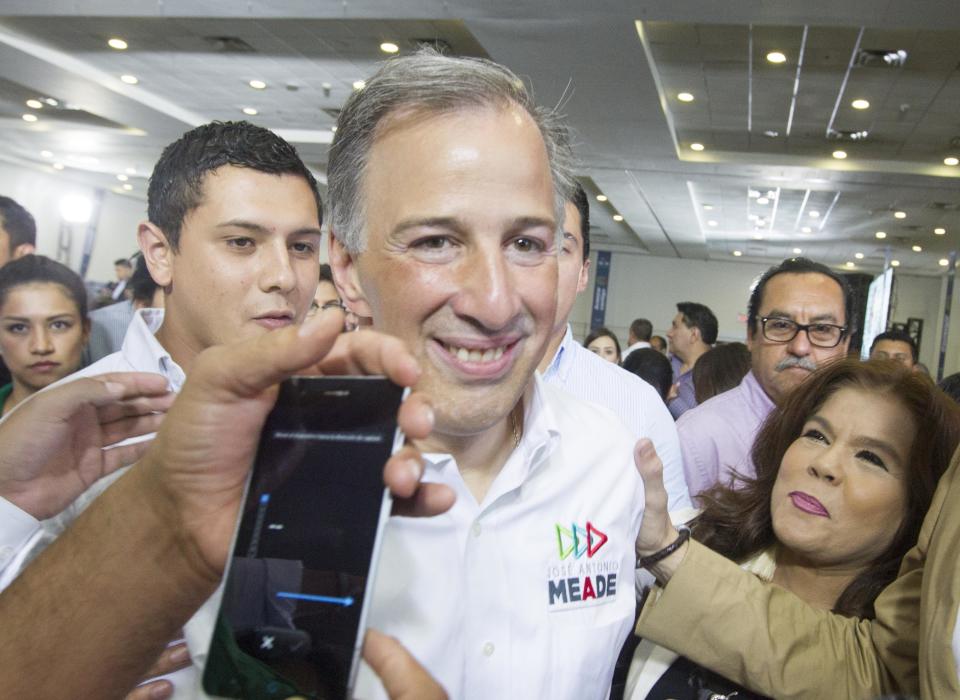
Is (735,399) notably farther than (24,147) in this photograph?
No

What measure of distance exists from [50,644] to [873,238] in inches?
834

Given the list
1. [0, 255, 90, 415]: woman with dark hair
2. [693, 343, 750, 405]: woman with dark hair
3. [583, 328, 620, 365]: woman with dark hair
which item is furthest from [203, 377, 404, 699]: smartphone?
[583, 328, 620, 365]: woman with dark hair

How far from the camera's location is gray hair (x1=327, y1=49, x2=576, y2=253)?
1414 millimetres

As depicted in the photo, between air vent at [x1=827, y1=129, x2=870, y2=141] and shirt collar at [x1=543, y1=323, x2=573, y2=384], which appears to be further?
air vent at [x1=827, y1=129, x2=870, y2=141]

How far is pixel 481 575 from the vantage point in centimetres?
Answer: 142

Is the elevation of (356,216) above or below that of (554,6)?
below

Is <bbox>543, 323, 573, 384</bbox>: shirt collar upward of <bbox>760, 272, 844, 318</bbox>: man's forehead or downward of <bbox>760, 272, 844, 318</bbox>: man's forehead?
downward

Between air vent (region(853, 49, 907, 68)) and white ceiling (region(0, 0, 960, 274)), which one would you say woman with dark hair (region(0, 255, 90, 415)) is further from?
air vent (region(853, 49, 907, 68))

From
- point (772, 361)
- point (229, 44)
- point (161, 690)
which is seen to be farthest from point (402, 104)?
point (229, 44)

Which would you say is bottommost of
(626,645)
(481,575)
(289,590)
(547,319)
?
(626,645)

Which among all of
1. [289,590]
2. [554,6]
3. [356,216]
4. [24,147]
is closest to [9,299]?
[356,216]

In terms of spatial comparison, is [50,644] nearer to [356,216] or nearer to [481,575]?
[481,575]

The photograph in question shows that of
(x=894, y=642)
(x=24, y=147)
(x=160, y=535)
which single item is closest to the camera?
(x=160, y=535)

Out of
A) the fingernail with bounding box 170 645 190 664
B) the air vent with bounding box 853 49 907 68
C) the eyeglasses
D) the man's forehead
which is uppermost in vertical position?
the air vent with bounding box 853 49 907 68
